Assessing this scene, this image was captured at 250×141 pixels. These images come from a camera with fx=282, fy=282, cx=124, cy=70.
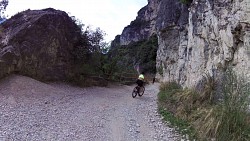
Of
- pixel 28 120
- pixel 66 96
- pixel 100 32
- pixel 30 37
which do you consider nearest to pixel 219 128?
pixel 28 120

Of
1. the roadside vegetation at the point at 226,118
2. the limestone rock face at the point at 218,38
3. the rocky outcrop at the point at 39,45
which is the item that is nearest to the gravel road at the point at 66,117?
the roadside vegetation at the point at 226,118

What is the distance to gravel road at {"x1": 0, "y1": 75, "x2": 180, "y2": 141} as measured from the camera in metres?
7.13

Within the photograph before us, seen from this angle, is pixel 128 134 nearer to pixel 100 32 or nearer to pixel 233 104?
pixel 233 104

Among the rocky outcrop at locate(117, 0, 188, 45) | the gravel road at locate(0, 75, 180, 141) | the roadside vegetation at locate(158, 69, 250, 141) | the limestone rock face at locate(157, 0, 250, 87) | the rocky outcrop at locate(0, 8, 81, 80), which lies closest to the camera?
the roadside vegetation at locate(158, 69, 250, 141)

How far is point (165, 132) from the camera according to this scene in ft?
26.0

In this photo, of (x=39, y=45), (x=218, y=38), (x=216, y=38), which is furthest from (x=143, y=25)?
(x=218, y=38)

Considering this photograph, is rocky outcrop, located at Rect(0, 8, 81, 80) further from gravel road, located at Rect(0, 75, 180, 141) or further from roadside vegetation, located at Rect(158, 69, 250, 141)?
roadside vegetation, located at Rect(158, 69, 250, 141)

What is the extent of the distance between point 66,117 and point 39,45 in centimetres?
658

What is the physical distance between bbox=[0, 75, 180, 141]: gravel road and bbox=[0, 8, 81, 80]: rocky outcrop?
102 centimetres

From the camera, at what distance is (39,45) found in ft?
46.6

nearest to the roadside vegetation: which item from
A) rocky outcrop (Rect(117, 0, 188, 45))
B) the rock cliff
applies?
the rock cliff

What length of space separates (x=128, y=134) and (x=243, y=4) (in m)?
4.77

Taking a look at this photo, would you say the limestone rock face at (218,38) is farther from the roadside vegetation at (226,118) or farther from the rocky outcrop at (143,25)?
the rocky outcrop at (143,25)

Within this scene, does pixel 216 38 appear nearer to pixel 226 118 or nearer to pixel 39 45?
pixel 226 118
